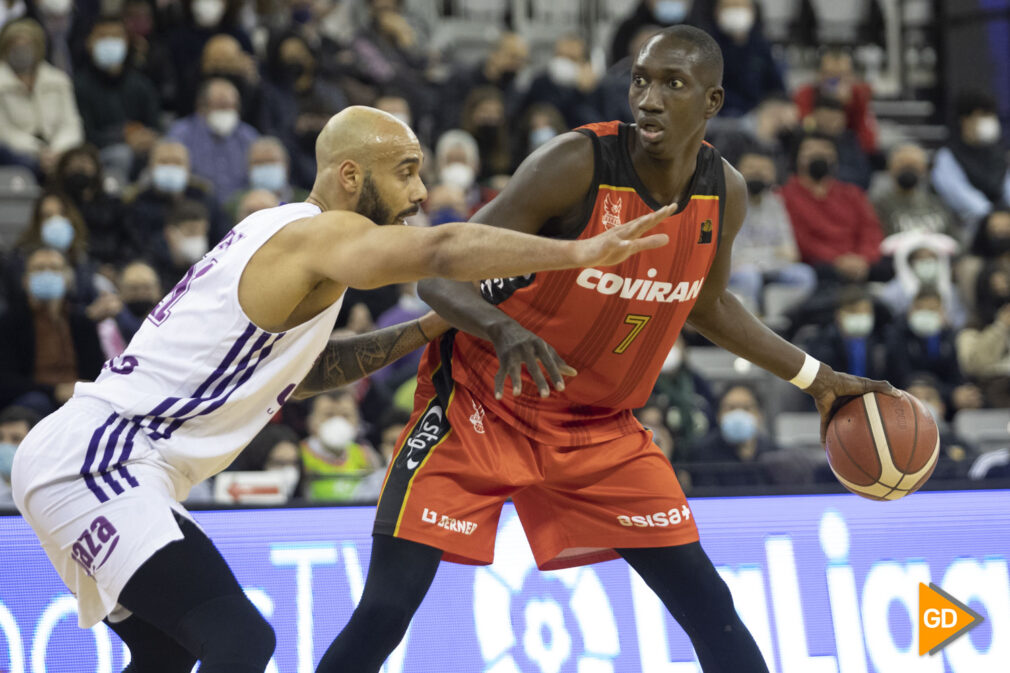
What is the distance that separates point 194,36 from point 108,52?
2.71 ft

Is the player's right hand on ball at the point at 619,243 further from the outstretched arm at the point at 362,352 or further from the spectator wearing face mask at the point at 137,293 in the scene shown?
the spectator wearing face mask at the point at 137,293

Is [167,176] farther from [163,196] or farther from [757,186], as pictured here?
[757,186]

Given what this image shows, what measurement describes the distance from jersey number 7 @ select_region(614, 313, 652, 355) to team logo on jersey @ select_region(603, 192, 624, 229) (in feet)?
0.89

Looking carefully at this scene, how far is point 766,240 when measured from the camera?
9867 millimetres

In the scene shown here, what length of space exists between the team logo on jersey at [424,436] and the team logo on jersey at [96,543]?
3.12ft

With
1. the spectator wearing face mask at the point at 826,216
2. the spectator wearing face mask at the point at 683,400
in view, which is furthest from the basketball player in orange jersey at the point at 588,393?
the spectator wearing face mask at the point at 826,216

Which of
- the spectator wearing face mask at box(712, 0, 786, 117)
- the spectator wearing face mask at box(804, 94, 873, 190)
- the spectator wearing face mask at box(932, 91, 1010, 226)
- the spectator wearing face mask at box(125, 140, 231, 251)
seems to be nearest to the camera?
the spectator wearing face mask at box(125, 140, 231, 251)

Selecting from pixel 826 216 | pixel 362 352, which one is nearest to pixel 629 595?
pixel 362 352

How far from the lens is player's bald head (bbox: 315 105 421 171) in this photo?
3408 mm

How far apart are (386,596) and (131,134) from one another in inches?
263

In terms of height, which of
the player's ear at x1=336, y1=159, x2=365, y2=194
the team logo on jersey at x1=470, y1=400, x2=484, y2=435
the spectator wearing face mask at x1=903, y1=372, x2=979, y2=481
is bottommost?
the spectator wearing face mask at x1=903, y1=372, x2=979, y2=481

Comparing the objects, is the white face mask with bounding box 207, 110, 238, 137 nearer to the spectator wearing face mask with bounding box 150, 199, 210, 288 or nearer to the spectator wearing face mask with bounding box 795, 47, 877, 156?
the spectator wearing face mask with bounding box 150, 199, 210, 288

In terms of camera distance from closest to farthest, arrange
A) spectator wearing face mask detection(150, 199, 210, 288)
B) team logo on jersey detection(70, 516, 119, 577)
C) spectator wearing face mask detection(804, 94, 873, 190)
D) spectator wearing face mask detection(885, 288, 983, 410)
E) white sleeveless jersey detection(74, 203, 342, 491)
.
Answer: team logo on jersey detection(70, 516, 119, 577) → white sleeveless jersey detection(74, 203, 342, 491) → spectator wearing face mask detection(150, 199, 210, 288) → spectator wearing face mask detection(885, 288, 983, 410) → spectator wearing face mask detection(804, 94, 873, 190)

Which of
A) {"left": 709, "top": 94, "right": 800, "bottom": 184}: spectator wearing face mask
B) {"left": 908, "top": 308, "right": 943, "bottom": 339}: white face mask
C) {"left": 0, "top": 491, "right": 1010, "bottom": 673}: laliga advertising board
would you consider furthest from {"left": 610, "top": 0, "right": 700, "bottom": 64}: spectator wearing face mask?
{"left": 0, "top": 491, "right": 1010, "bottom": 673}: laliga advertising board
